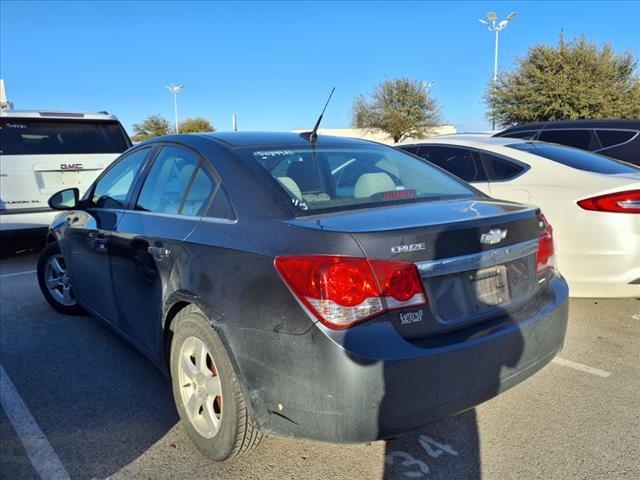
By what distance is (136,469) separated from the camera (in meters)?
2.56

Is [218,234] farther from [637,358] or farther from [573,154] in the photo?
[573,154]

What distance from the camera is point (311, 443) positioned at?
9.14 ft

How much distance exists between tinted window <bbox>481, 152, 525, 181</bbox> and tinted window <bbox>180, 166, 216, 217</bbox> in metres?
3.04

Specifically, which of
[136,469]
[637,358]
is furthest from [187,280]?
[637,358]

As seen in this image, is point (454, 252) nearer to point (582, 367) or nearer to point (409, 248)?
point (409, 248)

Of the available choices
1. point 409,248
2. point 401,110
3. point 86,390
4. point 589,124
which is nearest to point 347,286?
point 409,248

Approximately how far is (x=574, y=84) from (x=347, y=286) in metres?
24.2

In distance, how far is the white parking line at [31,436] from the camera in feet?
8.37

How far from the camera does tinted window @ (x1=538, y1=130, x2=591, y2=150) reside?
772 centimetres

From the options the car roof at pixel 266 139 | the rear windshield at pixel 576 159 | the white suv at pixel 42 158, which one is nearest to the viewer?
the car roof at pixel 266 139

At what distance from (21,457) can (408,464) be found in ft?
6.33

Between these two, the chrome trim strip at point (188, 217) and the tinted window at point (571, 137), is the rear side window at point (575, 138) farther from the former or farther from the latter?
the chrome trim strip at point (188, 217)

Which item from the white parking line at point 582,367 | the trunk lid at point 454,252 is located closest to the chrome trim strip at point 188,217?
the trunk lid at point 454,252

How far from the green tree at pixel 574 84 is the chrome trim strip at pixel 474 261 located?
22.9m
